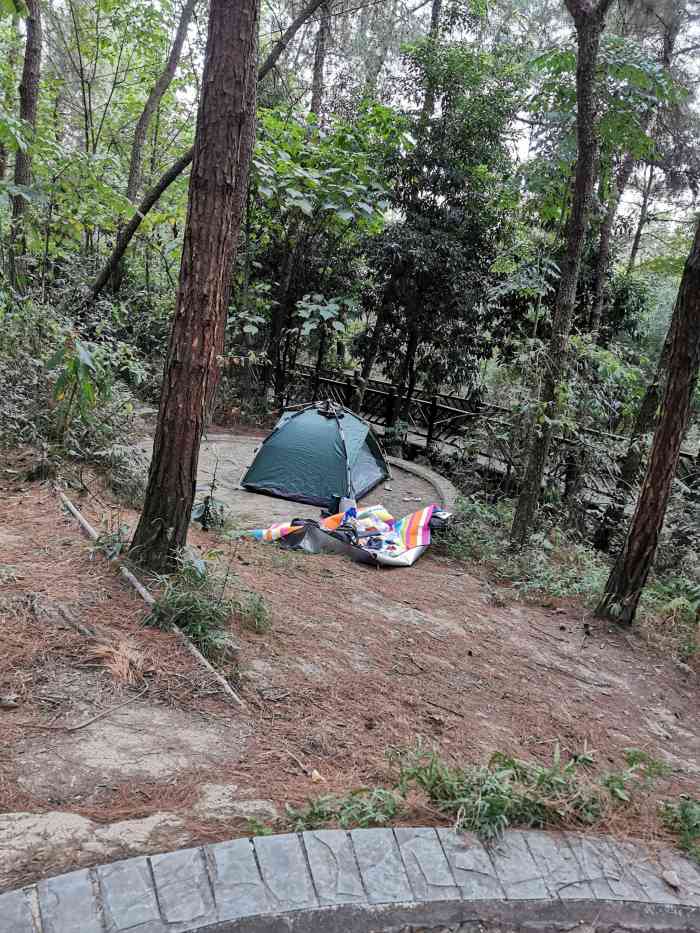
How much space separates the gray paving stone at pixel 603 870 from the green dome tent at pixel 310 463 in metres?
5.70

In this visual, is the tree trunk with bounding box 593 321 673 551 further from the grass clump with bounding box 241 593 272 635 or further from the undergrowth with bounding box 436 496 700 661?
the grass clump with bounding box 241 593 272 635

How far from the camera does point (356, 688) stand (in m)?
3.16

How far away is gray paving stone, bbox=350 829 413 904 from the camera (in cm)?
167

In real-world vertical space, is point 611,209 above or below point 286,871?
above

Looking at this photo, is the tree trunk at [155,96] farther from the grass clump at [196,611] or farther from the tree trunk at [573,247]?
the grass clump at [196,611]

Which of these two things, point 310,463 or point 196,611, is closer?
point 196,611

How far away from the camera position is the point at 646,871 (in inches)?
76.0

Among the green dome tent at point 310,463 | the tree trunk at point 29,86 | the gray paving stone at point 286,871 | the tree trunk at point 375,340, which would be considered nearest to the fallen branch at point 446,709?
the gray paving stone at point 286,871

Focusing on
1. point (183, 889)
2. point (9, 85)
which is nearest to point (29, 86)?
point (9, 85)

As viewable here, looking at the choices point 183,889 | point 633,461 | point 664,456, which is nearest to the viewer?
point 183,889

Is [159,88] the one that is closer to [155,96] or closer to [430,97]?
[155,96]

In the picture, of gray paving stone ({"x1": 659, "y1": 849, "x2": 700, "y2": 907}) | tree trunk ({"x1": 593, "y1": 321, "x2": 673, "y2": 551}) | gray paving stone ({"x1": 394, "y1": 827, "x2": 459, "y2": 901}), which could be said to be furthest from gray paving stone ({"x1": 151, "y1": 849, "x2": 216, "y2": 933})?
tree trunk ({"x1": 593, "y1": 321, "x2": 673, "y2": 551})

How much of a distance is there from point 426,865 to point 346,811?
0.29 meters

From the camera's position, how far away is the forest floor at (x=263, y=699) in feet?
6.40
